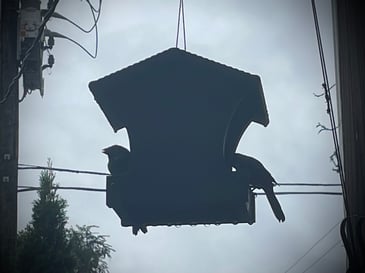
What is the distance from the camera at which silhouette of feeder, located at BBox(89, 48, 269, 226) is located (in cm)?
386

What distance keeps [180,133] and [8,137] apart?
2.07 meters

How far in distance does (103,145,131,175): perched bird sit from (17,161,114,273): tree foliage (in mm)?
2060

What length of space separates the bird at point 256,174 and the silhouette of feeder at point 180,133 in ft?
0.13

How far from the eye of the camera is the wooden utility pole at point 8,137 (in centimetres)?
561

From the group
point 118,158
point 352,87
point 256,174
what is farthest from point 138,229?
point 352,87

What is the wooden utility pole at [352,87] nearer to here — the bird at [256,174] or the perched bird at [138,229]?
the bird at [256,174]

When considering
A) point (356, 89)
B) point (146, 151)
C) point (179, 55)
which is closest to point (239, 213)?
point (146, 151)

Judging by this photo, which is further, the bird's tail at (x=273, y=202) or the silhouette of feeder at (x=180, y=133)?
the bird's tail at (x=273, y=202)

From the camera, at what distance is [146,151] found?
401 cm

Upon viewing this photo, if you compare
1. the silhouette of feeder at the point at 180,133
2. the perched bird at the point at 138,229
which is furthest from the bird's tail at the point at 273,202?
the perched bird at the point at 138,229

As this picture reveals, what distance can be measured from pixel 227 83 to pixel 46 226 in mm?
2546

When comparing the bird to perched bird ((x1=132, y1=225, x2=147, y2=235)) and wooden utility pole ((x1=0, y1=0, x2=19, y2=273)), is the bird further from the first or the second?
wooden utility pole ((x1=0, y1=0, x2=19, y2=273))

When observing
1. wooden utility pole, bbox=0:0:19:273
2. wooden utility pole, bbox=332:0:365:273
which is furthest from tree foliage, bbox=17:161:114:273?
wooden utility pole, bbox=332:0:365:273

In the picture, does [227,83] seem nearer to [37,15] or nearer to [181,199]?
[181,199]
